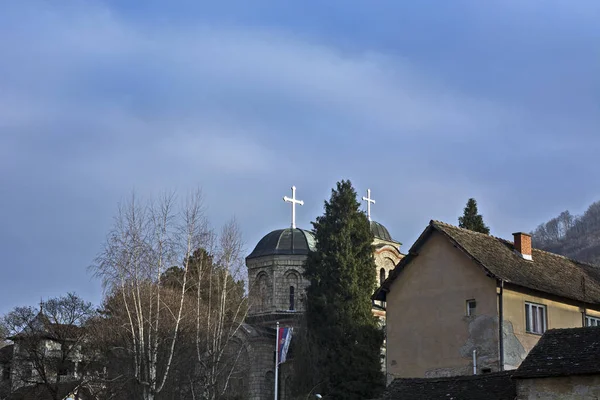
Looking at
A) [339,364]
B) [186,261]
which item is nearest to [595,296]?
[339,364]

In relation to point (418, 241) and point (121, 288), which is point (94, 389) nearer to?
point (121, 288)

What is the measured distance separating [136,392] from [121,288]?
934 cm

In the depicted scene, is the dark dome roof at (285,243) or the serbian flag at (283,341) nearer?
the serbian flag at (283,341)

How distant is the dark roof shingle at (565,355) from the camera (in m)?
22.6

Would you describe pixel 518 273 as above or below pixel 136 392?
above

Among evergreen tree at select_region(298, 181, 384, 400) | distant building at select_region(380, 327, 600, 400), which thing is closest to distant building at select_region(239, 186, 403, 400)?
evergreen tree at select_region(298, 181, 384, 400)

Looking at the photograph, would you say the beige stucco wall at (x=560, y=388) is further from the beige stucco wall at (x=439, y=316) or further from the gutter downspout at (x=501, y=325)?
the beige stucco wall at (x=439, y=316)

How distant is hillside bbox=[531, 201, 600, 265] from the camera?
5384 inches

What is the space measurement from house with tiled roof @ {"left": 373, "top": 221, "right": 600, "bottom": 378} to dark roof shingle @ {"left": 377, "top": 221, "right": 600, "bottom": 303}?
0.06m

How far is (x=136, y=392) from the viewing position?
154ft

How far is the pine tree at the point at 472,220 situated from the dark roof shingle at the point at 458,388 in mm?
25593

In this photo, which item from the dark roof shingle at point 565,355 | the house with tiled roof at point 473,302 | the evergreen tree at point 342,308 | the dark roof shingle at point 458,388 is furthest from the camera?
the evergreen tree at point 342,308

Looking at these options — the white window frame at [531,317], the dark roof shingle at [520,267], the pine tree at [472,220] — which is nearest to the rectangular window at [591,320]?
the dark roof shingle at [520,267]

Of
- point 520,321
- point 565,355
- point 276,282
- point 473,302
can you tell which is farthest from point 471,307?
point 276,282
